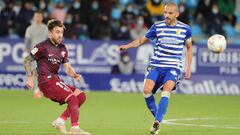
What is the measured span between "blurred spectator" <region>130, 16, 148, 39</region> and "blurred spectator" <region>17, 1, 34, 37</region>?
12.0 feet

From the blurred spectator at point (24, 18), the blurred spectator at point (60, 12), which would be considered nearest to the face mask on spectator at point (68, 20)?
the blurred spectator at point (60, 12)

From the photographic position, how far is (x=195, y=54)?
24438mm

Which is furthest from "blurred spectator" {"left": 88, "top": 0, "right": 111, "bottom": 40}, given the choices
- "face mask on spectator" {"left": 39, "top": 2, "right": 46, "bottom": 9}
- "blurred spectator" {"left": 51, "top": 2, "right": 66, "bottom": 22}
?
"face mask on spectator" {"left": 39, "top": 2, "right": 46, "bottom": 9}

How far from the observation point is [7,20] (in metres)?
26.1

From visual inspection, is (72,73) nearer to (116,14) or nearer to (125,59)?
(125,59)

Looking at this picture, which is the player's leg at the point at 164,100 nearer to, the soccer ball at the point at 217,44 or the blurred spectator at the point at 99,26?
the soccer ball at the point at 217,44

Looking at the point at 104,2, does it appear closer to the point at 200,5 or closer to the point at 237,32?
the point at 200,5

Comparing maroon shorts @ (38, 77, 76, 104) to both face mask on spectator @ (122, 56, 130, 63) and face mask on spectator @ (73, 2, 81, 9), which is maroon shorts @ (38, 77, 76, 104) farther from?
face mask on spectator @ (73, 2, 81, 9)

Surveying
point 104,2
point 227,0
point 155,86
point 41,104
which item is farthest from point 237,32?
point 155,86

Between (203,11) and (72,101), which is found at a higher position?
(203,11)

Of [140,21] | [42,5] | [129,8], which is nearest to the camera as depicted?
[140,21]

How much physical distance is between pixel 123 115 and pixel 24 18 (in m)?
10.5

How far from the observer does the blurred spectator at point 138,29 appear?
86.3 ft

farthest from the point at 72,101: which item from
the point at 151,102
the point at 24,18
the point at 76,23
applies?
the point at 76,23
